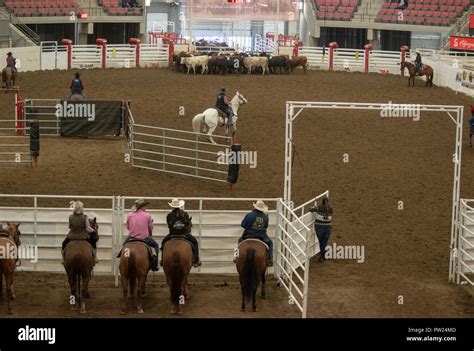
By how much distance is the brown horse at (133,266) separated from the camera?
12.4m

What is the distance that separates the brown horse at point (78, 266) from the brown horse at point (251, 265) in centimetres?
181

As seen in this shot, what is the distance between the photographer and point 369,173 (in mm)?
21141

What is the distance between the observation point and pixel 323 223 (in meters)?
15.5

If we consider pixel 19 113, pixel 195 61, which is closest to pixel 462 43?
pixel 195 61

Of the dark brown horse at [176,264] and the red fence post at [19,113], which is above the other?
the red fence post at [19,113]

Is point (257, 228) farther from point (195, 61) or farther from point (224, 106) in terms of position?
point (195, 61)

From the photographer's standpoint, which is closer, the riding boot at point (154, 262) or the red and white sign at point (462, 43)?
the riding boot at point (154, 262)

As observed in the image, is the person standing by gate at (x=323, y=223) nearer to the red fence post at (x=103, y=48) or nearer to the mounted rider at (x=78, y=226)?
the mounted rider at (x=78, y=226)

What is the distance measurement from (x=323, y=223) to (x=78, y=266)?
4444 mm

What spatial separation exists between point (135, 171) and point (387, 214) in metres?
5.11

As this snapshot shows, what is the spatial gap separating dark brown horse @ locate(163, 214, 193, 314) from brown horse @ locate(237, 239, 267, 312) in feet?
2.08

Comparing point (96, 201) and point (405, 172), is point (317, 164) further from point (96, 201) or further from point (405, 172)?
point (96, 201)

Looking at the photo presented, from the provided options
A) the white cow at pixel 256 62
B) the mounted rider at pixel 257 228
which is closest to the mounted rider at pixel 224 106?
the mounted rider at pixel 257 228
